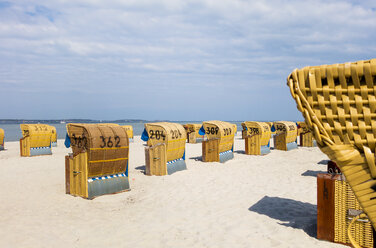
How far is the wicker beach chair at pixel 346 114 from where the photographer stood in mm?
1661

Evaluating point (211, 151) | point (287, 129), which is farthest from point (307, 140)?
point (211, 151)

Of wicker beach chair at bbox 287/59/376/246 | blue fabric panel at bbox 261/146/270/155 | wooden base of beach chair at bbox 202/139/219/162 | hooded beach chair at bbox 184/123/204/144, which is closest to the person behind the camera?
wicker beach chair at bbox 287/59/376/246

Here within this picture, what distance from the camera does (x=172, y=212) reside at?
8.41 m

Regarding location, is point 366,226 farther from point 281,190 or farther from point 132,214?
point 132,214

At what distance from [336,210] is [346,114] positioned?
4927 mm

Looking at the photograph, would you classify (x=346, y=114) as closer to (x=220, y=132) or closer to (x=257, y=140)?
(x=220, y=132)

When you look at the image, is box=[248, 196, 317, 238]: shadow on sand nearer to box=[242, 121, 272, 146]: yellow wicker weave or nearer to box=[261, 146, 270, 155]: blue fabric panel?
box=[261, 146, 270, 155]: blue fabric panel

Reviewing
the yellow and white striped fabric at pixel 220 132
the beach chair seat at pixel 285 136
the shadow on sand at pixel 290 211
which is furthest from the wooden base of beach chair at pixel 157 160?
the beach chair seat at pixel 285 136

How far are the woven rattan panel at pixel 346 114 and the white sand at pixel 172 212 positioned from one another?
4859 millimetres

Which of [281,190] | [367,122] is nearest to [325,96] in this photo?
[367,122]

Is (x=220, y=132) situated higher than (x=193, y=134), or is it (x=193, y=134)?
(x=220, y=132)


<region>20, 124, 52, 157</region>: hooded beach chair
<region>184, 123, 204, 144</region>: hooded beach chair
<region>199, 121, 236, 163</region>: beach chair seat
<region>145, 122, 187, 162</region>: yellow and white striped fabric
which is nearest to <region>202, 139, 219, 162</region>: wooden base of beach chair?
<region>199, 121, 236, 163</region>: beach chair seat

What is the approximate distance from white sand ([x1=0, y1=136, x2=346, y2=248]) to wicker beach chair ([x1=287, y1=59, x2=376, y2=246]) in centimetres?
485

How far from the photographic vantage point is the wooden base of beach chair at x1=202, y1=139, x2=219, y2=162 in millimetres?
17484
